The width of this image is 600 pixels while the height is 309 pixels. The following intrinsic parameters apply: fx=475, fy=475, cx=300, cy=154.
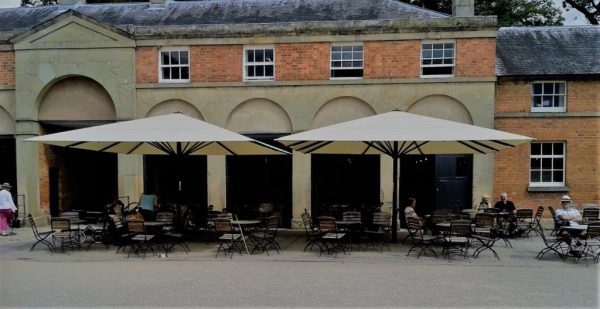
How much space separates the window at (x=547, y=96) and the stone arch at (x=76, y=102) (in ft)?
47.5

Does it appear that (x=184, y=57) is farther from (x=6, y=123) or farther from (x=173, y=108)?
(x=6, y=123)

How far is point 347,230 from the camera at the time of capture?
11.8 metres

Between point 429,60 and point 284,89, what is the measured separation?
195 inches

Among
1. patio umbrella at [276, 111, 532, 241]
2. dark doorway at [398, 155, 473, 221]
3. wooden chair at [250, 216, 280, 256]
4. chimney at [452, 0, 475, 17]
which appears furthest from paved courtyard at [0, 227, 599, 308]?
chimney at [452, 0, 475, 17]

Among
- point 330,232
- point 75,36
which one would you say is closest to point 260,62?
point 75,36

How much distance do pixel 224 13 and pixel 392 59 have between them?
711 centimetres

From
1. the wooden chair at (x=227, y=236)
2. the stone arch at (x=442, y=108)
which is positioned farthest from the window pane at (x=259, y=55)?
the wooden chair at (x=227, y=236)

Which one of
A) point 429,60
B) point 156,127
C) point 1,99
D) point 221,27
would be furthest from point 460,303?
point 1,99

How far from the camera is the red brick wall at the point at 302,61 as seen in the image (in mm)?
16078

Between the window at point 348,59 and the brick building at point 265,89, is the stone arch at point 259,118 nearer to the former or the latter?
the brick building at point 265,89

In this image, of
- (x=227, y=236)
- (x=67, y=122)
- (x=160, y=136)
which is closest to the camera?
(x=160, y=136)

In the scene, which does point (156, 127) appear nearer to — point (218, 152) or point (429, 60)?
point (218, 152)

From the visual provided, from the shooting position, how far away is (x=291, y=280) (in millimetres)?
8336

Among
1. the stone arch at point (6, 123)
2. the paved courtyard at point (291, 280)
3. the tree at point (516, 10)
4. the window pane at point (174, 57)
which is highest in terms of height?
the tree at point (516, 10)
